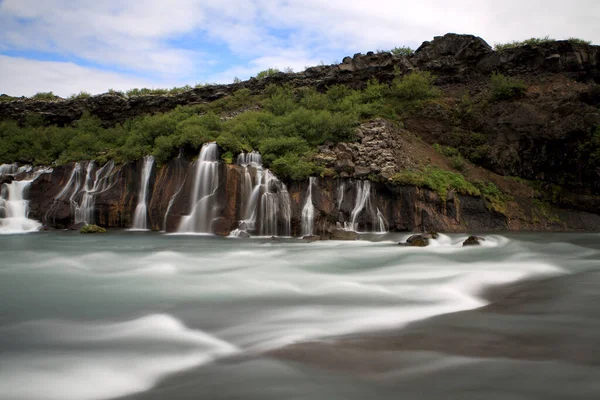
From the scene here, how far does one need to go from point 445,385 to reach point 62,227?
2185 centimetres

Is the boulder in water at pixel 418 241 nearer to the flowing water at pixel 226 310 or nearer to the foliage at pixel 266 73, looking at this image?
the flowing water at pixel 226 310

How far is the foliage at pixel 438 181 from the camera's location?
19297mm

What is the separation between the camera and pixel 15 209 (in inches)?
899

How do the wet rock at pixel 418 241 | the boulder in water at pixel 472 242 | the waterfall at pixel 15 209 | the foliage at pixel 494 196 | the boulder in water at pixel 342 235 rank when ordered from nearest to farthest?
the boulder in water at pixel 472 242
the wet rock at pixel 418 241
the boulder in water at pixel 342 235
the foliage at pixel 494 196
the waterfall at pixel 15 209

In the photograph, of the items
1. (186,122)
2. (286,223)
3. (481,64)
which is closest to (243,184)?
(286,223)

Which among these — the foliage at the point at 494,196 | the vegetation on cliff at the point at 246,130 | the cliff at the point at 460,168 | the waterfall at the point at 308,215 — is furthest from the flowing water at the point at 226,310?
the vegetation on cliff at the point at 246,130

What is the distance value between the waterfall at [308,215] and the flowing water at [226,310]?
385cm

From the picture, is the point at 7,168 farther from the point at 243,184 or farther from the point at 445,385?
the point at 445,385

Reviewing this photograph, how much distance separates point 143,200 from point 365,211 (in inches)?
420

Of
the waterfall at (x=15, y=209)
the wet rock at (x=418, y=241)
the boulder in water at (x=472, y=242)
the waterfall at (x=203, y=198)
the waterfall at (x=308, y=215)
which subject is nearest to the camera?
the boulder in water at (x=472, y=242)

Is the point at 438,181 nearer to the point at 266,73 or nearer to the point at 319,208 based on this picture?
the point at 319,208

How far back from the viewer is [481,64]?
2973 cm

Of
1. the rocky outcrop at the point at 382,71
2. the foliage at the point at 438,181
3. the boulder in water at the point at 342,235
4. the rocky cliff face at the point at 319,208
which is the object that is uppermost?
the rocky outcrop at the point at 382,71

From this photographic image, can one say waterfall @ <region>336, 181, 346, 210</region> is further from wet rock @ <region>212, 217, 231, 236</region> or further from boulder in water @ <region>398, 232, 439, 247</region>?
wet rock @ <region>212, 217, 231, 236</region>
